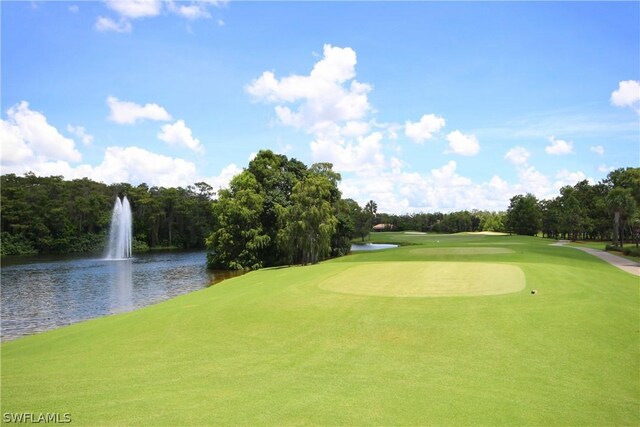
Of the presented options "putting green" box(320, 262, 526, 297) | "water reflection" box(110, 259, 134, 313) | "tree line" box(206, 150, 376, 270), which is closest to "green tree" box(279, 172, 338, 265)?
"tree line" box(206, 150, 376, 270)

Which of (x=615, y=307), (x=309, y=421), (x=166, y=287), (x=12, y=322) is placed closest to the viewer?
(x=309, y=421)

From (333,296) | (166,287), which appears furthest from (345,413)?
(166,287)

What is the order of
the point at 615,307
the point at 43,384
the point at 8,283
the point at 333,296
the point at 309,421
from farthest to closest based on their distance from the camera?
the point at 8,283 < the point at 333,296 < the point at 615,307 < the point at 43,384 < the point at 309,421

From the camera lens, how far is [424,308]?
1639 centimetres

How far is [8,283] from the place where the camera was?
3859 cm

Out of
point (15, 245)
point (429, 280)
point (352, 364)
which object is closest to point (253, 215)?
point (429, 280)

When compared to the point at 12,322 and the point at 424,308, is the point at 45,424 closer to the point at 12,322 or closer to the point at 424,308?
the point at 424,308

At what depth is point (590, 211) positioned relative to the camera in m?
77.6

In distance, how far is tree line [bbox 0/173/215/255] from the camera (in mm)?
80938

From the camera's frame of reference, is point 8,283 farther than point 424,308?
Yes

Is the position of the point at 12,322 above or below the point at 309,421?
below

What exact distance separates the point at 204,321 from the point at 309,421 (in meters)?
9.90

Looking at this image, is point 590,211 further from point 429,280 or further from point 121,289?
point 121,289

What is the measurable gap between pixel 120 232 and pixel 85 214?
18.3m
